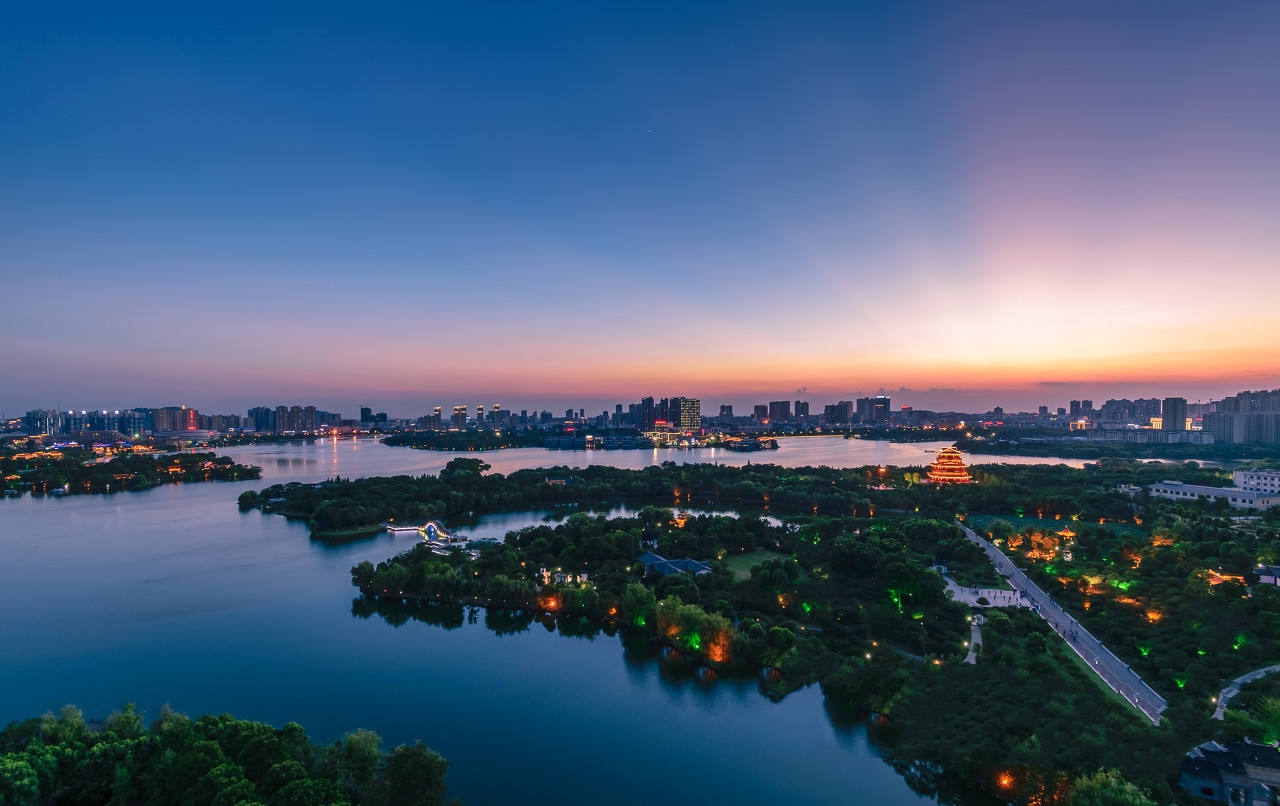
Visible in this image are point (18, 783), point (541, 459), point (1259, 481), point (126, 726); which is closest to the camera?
point (18, 783)

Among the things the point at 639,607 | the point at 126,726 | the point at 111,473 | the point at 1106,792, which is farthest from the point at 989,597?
the point at 111,473

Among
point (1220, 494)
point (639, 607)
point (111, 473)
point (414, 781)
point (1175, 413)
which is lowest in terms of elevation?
point (414, 781)

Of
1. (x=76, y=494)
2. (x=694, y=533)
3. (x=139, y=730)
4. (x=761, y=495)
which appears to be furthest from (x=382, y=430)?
(x=139, y=730)

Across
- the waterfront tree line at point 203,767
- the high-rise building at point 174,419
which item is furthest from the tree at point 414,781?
the high-rise building at point 174,419

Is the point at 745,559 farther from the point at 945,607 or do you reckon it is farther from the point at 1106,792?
the point at 1106,792

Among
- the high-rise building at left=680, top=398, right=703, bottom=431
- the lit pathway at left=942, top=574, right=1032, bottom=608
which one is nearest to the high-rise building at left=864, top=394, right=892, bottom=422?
the high-rise building at left=680, top=398, right=703, bottom=431
